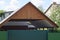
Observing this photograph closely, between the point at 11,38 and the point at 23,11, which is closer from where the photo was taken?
the point at 11,38

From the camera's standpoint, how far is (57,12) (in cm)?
5191

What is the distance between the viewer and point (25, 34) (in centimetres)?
1808

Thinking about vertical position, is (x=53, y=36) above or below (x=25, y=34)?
below

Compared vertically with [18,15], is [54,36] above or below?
below

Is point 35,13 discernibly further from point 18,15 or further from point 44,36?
point 44,36

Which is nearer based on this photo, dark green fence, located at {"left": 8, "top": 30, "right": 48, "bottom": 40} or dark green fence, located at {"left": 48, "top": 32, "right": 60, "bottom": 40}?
dark green fence, located at {"left": 48, "top": 32, "right": 60, "bottom": 40}

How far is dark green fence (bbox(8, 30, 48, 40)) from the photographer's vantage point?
1803cm

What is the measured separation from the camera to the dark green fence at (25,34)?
18.0 meters

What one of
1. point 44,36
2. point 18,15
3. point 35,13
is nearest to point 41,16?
point 35,13

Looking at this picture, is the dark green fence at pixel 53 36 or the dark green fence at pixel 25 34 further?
the dark green fence at pixel 25 34

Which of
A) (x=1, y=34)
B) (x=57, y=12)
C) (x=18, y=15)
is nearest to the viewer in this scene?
(x=1, y=34)

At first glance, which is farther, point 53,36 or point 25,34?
Result: point 25,34

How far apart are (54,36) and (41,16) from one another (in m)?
12.1

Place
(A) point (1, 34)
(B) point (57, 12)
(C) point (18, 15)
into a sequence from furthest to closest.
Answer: (B) point (57, 12), (C) point (18, 15), (A) point (1, 34)
